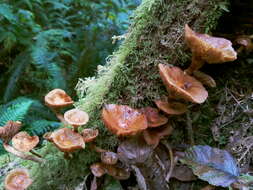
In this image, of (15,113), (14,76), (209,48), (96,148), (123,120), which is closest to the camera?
(209,48)

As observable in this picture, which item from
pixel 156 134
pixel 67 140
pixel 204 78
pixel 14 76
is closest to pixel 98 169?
pixel 67 140

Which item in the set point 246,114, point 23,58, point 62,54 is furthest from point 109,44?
point 246,114

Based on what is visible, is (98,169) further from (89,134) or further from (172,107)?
(172,107)

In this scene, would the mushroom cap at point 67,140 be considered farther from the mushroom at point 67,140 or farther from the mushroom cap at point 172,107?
the mushroom cap at point 172,107

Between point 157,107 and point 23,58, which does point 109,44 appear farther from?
point 157,107

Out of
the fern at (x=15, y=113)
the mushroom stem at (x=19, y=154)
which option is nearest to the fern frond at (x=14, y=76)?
the fern at (x=15, y=113)

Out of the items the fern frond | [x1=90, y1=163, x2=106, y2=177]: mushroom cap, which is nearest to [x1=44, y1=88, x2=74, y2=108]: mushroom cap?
[x1=90, y1=163, x2=106, y2=177]: mushroom cap

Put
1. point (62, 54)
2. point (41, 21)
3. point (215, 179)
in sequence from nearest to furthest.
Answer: point (215, 179) < point (62, 54) < point (41, 21)
